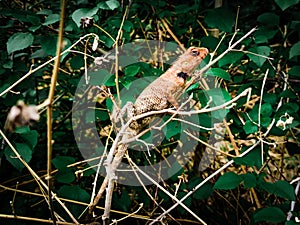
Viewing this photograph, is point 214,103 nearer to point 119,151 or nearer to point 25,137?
point 119,151

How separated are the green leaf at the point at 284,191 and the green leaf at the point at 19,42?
0.58 metres

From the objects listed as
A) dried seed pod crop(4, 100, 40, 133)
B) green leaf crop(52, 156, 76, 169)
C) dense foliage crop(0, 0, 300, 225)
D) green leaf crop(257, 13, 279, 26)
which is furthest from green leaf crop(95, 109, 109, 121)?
dried seed pod crop(4, 100, 40, 133)

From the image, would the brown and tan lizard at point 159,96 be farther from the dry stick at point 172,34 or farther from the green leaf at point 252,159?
the dry stick at point 172,34

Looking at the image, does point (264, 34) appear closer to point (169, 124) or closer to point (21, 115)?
point (169, 124)

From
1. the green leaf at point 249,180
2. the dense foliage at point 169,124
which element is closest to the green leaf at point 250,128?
the dense foliage at point 169,124

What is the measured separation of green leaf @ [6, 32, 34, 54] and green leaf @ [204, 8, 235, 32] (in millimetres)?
400

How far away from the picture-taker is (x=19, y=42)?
783 millimetres

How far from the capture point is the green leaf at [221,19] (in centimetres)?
85

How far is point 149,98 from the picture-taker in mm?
624

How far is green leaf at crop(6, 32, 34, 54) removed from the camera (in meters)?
0.77

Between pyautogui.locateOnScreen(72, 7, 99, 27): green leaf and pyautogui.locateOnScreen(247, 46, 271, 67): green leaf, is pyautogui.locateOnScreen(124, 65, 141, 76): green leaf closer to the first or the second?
pyautogui.locateOnScreen(72, 7, 99, 27): green leaf

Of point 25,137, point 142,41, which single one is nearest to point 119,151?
point 25,137

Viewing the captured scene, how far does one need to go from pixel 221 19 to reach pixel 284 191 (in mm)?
408

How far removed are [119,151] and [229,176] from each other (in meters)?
0.29
